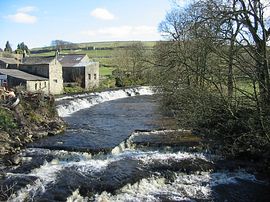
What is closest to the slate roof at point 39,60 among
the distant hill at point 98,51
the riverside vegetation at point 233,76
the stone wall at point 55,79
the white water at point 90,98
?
the stone wall at point 55,79

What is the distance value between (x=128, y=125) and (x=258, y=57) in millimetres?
15187

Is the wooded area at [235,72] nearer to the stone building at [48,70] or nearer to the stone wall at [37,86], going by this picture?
the stone wall at [37,86]

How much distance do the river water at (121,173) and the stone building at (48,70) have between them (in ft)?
65.9

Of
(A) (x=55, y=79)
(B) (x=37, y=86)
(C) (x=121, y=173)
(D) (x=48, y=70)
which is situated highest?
(D) (x=48, y=70)

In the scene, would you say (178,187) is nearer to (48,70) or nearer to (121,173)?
(121,173)

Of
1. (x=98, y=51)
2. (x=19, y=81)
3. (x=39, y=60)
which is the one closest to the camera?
(x=19, y=81)

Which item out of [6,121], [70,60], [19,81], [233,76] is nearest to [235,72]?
[233,76]

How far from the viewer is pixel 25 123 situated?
2159 cm

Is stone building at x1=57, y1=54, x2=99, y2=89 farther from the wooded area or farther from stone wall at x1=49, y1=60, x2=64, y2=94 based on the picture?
the wooded area

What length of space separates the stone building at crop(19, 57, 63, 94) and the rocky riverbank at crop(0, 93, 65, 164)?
16860 millimetres

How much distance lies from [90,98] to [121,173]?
23788 millimetres

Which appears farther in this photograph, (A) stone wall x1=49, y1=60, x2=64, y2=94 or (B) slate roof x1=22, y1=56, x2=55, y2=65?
(B) slate roof x1=22, y1=56, x2=55, y2=65

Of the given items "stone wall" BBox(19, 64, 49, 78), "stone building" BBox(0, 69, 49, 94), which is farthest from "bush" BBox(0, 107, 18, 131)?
"stone wall" BBox(19, 64, 49, 78)

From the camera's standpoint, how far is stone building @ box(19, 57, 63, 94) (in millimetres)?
41875
